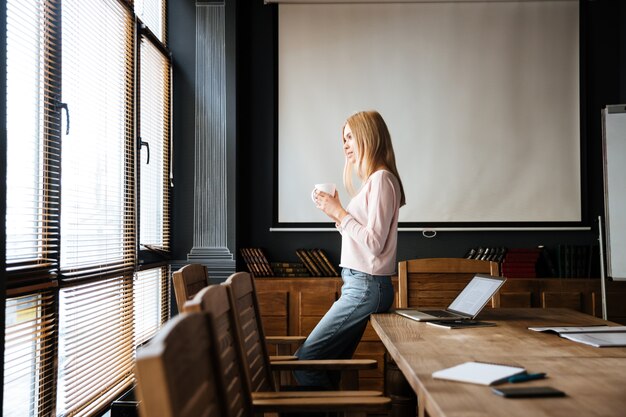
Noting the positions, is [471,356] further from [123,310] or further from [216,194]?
[216,194]

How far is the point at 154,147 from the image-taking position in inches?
158

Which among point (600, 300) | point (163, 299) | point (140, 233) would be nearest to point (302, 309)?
point (163, 299)

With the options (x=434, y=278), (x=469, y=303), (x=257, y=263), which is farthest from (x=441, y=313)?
(x=257, y=263)

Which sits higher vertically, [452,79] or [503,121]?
[452,79]

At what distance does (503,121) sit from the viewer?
15.4ft

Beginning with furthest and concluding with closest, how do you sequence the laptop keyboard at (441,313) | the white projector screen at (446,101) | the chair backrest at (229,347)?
the white projector screen at (446,101)
the laptop keyboard at (441,313)
the chair backrest at (229,347)

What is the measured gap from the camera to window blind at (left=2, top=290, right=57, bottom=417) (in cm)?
218

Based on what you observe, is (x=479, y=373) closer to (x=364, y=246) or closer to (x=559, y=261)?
(x=364, y=246)

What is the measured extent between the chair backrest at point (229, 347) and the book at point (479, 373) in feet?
1.63

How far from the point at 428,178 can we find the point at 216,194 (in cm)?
160

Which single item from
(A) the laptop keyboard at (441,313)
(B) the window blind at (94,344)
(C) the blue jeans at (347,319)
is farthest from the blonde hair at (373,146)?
(B) the window blind at (94,344)

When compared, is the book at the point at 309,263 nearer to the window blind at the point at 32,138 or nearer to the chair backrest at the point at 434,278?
the chair backrest at the point at 434,278

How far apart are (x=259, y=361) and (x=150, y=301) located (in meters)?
1.97

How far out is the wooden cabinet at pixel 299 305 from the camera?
4.25 m
